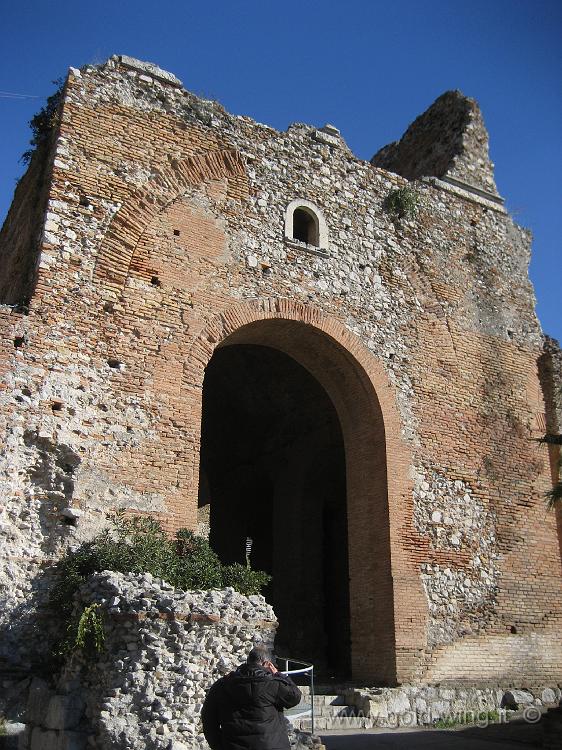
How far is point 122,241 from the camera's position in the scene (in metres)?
9.36

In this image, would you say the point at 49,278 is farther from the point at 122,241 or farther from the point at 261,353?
the point at 261,353

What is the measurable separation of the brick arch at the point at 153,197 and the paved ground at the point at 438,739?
580 centimetres

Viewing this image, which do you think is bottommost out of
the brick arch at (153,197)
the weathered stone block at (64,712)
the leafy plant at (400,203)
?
the weathered stone block at (64,712)

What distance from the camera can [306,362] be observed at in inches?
454

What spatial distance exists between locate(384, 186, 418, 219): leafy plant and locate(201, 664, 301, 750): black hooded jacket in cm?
946

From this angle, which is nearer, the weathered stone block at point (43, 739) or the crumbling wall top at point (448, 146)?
the weathered stone block at point (43, 739)

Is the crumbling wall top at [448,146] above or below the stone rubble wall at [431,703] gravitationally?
above

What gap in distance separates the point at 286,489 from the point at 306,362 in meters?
4.46

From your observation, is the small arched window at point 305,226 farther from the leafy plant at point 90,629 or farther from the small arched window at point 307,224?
the leafy plant at point 90,629

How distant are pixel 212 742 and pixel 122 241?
6449 mm

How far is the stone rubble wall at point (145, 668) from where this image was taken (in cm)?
614

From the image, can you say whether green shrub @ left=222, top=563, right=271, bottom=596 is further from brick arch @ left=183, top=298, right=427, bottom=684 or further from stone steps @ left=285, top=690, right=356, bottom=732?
brick arch @ left=183, top=298, right=427, bottom=684

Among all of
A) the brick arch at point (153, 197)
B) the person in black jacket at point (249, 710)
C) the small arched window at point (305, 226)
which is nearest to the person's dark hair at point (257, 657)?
the person in black jacket at point (249, 710)

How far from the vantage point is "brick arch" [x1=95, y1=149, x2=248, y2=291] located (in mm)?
9172
